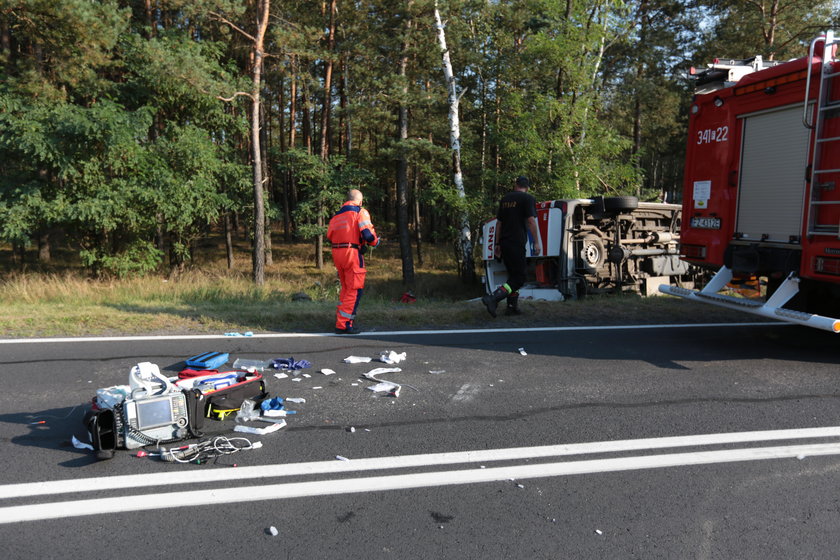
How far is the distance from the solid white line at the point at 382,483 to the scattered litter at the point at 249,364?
2295 mm

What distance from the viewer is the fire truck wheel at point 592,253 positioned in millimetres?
9914

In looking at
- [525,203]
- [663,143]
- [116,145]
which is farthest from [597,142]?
→ [663,143]

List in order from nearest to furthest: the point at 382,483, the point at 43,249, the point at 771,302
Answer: the point at 382,483, the point at 771,302, the point at 43,249

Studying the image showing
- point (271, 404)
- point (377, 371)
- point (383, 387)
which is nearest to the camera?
point (271, 404)

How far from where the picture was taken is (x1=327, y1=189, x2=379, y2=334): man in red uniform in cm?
698

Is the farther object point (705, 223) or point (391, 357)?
point (705, 223)

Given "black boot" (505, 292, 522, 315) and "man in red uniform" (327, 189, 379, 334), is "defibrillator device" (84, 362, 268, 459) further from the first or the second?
"black boot" (505, 292, 522, 315)

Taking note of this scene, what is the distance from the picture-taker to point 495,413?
13.9 feet

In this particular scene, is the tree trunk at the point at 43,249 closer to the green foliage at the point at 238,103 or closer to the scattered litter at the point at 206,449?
the green foliage at the point at 238,103

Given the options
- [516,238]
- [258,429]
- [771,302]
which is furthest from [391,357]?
[771,302]

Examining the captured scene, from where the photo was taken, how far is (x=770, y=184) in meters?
6.29

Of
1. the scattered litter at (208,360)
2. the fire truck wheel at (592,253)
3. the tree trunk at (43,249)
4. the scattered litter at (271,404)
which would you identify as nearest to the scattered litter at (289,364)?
the scattered litter at (208,360)

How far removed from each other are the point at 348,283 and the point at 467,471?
Result: 13.2 feet

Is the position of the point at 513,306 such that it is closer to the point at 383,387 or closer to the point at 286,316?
the point at 286,316
